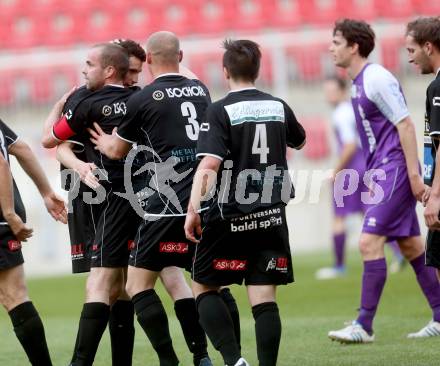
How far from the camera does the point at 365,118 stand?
740 centimetres

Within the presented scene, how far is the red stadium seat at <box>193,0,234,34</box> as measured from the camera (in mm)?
19266

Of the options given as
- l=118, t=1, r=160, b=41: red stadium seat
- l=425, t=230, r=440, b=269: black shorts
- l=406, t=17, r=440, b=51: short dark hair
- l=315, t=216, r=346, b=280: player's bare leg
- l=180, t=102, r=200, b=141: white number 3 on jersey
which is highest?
l=118, t=1, r=160, b=41: red stadium seat

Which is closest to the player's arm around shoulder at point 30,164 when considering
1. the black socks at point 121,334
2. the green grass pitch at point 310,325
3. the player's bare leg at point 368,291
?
the black socks at point 121,334

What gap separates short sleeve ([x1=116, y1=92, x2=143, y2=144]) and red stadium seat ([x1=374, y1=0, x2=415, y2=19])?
13224 mm

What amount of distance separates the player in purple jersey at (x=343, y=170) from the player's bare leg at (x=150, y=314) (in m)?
5.81

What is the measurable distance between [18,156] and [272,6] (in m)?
13.6

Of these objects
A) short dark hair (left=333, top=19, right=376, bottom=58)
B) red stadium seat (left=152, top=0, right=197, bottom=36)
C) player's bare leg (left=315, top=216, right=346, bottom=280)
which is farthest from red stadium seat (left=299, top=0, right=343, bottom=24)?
short dark hair (left=333, top=19, right=376, bottom=58)

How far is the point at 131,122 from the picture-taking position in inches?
239

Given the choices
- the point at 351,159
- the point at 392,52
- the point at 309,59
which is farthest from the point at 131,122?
the point at 392,52

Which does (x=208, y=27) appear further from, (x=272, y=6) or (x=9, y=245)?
(x=9, y=245)

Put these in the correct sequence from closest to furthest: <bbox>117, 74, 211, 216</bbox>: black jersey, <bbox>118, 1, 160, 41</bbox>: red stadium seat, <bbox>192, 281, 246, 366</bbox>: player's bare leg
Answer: <bbox>192, 281, 246, 366</bbox>: player's bare leg
<bbox>117, 74, 211, 216</bbox>: black jersey
<bbox>118, 1, 160, 41</bbox>: red stadium seat

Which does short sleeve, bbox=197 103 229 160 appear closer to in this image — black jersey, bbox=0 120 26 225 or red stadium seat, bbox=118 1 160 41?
A: black jersey, bbox=0 120 26 225

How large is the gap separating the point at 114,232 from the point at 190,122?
850 millimetres

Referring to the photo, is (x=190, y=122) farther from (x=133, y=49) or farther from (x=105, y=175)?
(x=133, y=49)
